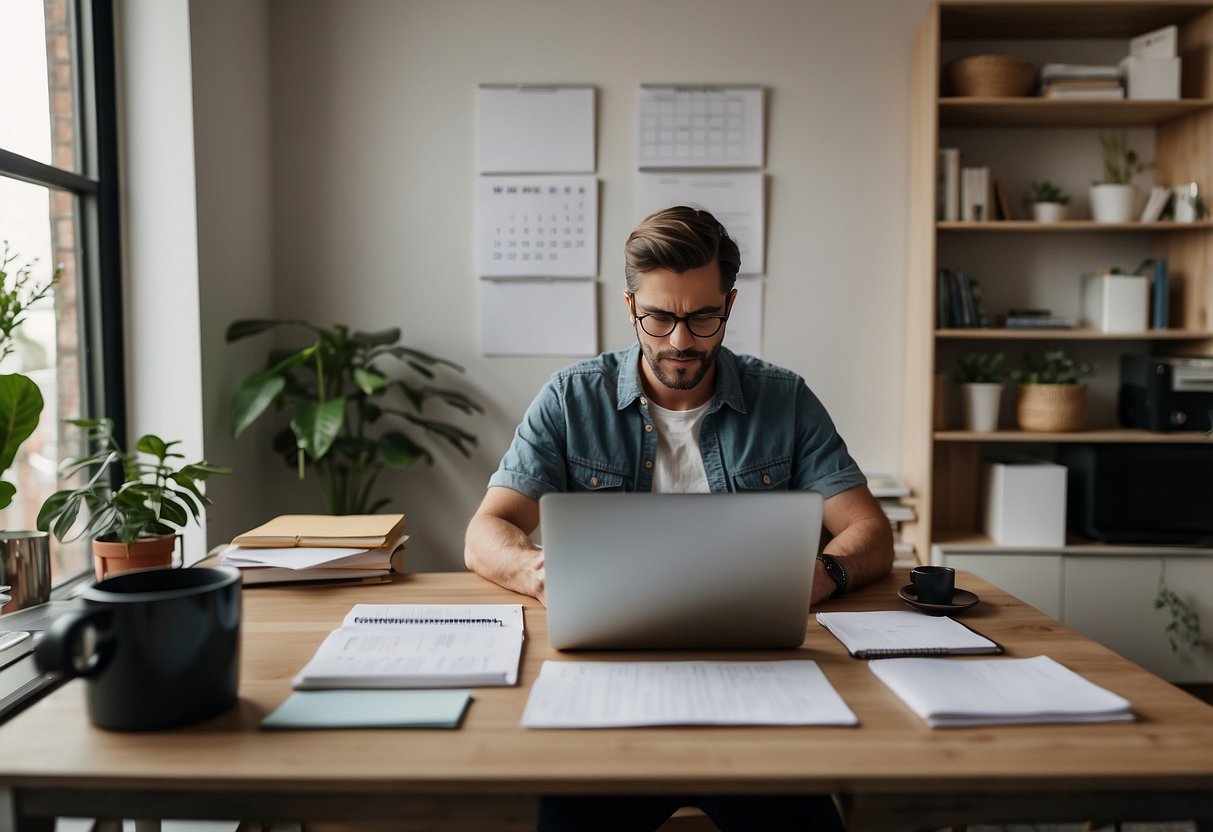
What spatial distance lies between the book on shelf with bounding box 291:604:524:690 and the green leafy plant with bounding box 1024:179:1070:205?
253 centimetres

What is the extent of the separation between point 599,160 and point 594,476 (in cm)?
168

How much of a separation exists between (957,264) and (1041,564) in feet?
3.41

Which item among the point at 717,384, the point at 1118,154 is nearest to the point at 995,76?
the point at 1118,154

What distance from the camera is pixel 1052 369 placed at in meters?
2.96

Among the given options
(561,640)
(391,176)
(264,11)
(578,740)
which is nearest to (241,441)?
(391,176)

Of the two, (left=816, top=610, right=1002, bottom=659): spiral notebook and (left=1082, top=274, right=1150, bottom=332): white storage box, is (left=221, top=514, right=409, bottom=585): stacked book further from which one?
(left=1082, top=274, right=1150, bottom=332): white storage box

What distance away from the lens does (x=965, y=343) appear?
3.17m

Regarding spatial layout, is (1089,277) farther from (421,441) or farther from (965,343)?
(421,441)

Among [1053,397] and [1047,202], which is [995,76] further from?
[1053,397]

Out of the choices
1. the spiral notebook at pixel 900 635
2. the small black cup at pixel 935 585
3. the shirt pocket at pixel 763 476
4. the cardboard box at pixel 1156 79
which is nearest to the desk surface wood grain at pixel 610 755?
the spiral notebook at pixel 900 635

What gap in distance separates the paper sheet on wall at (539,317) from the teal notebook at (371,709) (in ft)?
7.34

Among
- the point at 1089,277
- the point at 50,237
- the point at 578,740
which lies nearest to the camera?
the point at 578,740

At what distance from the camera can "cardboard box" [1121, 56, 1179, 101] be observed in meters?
2.86

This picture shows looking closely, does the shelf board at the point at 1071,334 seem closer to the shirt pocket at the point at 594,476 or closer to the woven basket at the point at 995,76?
the woven basket at the point at 995,76
